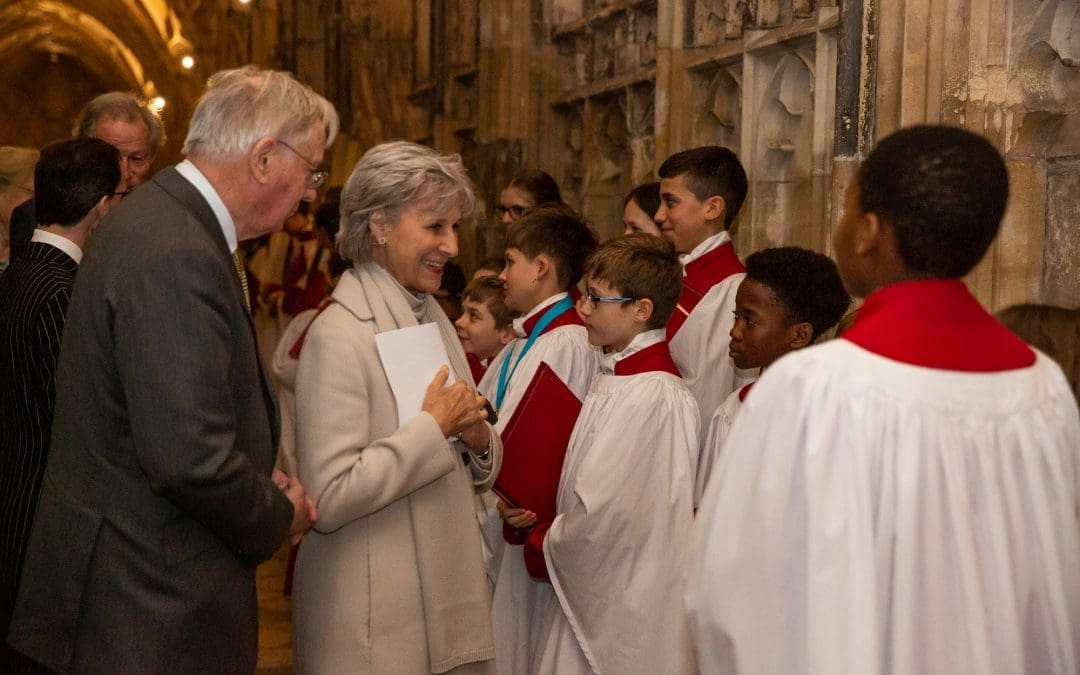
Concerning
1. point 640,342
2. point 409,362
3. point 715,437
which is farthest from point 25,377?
point 715,437

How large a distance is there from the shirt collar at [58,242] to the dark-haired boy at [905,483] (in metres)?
1.95

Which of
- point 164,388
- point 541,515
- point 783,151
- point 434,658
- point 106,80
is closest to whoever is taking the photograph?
point 164,388

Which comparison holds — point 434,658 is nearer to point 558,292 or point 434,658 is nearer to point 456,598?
point 456,598

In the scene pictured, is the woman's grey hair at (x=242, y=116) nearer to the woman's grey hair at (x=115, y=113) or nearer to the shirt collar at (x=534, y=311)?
the shirt collar at (x=534, y=311)

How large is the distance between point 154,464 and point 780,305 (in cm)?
181

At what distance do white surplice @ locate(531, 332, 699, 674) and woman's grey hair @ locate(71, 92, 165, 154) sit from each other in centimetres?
206

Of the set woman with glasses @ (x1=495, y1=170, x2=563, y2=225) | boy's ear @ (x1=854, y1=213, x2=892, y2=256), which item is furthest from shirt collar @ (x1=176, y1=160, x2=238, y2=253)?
woman with glasses @ (x1=495, y1=170, x2=563, y2=225)

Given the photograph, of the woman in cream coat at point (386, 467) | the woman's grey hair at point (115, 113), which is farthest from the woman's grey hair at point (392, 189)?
the woman's grey hair at point (115, 113)

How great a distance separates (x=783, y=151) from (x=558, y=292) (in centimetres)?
115

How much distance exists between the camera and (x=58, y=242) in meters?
3.34

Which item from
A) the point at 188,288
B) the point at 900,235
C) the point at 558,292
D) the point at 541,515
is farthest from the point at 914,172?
the point at 558,292

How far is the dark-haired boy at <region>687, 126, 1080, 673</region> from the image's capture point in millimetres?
1932

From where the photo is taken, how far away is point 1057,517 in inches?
80.4

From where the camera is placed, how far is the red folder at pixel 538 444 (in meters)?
3.67
